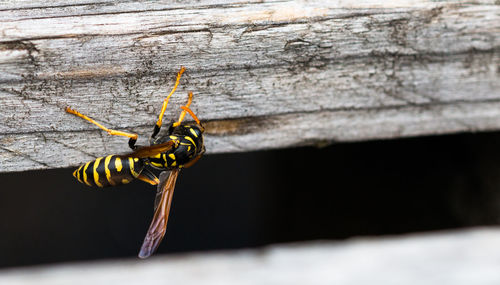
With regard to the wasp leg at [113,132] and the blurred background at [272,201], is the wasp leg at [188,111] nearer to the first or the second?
the wasp leg at [113,132]

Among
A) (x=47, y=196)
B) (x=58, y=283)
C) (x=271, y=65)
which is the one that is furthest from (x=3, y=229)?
(x=271, y=65)

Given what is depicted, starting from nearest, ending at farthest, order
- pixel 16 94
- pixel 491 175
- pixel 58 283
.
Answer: pixel 16 94 → pixel 491 175 → pixel 58 283

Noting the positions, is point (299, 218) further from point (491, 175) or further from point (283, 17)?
point (283, 17)

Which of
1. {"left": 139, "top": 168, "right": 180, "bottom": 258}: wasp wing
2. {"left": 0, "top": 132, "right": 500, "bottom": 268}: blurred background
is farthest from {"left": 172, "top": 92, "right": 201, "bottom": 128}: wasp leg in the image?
{"left": 0, "top": 132, "right": 500, "bottom": 268}: blurred background

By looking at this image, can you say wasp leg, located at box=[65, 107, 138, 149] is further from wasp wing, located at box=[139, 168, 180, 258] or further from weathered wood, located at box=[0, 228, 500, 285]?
weathered wood, located at box=[0, 228, 500, 285]

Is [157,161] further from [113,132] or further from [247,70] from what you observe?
[247,70]

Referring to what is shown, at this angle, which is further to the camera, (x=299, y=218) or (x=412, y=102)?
(x=299, y=218)

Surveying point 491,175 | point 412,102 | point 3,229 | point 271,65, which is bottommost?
point 3,229
